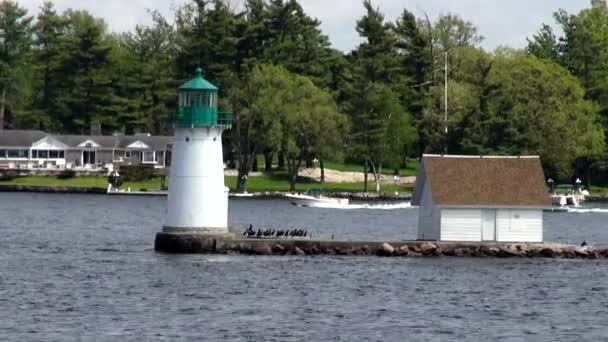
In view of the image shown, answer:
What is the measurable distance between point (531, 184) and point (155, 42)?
9864 cm

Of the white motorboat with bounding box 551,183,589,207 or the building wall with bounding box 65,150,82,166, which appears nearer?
the white motorboat with bounding box 551,183,589,207

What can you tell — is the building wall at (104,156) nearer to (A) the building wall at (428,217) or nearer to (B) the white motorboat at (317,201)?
(B) the white motorboat at (317,201)

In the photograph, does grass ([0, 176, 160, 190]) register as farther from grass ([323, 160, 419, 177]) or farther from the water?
the water

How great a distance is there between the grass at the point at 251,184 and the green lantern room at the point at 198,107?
66.1m

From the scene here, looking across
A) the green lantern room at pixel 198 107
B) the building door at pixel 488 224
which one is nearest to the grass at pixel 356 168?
the building door at pixel 488 224

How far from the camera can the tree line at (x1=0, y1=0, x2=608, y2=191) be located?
131 metres

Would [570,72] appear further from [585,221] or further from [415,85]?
[585,221]

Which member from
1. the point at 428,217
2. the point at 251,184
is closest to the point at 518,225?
the point at 428,217

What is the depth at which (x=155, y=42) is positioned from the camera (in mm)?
163375

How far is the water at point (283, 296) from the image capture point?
158 ft

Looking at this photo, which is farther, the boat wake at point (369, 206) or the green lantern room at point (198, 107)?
the boat wake at point (369, 206)

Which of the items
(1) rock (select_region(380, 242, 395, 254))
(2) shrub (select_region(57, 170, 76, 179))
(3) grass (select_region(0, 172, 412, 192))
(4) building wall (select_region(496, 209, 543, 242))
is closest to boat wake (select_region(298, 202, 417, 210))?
(3) grass (select_region(0, 172, 412, 192))

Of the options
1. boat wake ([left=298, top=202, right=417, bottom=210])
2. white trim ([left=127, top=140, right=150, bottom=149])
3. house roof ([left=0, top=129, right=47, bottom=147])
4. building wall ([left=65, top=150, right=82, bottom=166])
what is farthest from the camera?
building wall ([left=65, top=150, right=82, bottom=166])

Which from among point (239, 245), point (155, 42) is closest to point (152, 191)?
point (155, 42)
